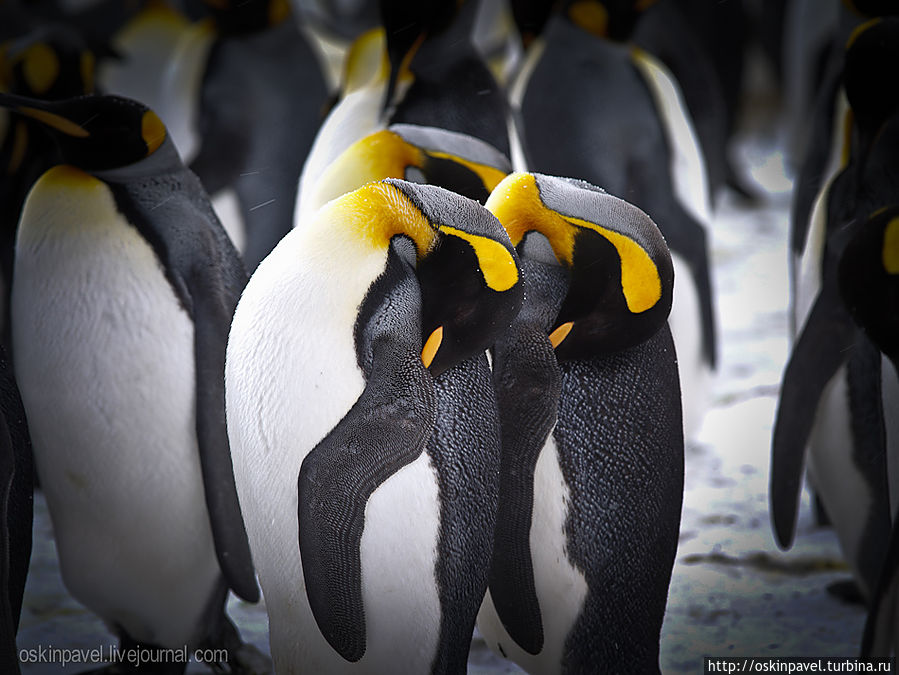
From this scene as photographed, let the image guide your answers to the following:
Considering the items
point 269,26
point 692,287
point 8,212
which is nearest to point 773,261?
point 692,287

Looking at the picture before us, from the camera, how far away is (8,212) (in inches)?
108

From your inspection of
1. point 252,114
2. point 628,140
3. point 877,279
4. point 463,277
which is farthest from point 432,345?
point 252,114

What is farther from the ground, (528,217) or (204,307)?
(528,217)

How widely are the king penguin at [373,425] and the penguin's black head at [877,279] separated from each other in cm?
64

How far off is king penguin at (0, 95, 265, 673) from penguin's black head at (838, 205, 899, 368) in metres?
1.07

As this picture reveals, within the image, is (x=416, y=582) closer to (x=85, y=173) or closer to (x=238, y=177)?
(x=85, y=173)

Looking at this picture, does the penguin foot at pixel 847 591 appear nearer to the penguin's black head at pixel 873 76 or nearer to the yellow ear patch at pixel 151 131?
the penguin's black head at pixel 873 76

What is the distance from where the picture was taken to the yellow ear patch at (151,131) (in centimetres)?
177

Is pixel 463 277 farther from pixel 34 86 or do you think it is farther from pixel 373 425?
pixel 34 86

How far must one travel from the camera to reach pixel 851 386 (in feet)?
7.06

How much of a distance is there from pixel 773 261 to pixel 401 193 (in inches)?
146

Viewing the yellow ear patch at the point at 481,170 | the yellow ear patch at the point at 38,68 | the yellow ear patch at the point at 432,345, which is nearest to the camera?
the yellow ear patch at the point at 432,345

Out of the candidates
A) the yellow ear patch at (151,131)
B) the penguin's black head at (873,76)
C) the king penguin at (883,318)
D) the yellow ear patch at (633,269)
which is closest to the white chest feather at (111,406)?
the yellow ear patch at (151,131)

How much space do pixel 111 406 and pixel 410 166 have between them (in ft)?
2.21
